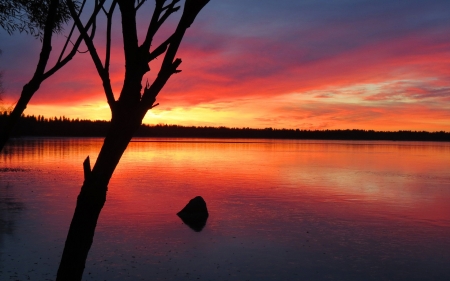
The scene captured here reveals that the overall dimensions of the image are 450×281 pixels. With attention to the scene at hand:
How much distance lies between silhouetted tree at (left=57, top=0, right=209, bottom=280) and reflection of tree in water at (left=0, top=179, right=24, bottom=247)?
11.0 meters

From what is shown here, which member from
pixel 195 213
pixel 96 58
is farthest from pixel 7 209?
pixel 96 58

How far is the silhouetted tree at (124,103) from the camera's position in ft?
11.1

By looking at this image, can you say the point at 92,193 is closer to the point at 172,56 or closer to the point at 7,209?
the point at 172,56

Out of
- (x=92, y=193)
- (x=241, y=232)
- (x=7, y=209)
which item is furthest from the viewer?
(x=7, y=209)

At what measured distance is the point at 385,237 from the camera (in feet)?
50.1

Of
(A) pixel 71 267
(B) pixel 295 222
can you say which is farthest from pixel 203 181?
(A) pixel 71 267

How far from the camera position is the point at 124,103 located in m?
3.42

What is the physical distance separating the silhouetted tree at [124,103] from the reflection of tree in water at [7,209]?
434 inches

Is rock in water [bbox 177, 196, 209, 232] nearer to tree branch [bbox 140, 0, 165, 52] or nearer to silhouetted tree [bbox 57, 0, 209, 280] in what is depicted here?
silhouetted tree [bbox 57, 0, 209, 280]

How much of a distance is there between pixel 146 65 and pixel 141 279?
8207 mm

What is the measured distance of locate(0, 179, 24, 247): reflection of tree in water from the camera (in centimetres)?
1484

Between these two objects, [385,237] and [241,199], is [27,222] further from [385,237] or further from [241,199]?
[385,237]

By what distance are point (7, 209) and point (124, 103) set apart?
17.2 meters

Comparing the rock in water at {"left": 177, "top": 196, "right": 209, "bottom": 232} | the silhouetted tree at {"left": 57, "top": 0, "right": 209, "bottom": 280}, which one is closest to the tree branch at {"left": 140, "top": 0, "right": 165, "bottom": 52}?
the silhouetted tree at {"left": 57, "top": 0, "right": 209, "bottom": 280}
